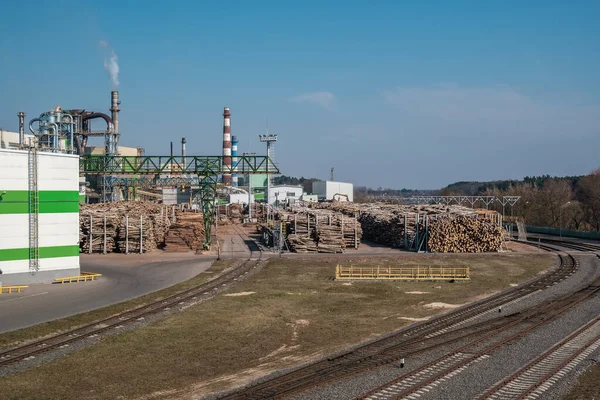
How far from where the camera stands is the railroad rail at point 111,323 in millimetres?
19047

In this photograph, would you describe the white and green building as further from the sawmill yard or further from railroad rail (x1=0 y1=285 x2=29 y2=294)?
the sawmill yard

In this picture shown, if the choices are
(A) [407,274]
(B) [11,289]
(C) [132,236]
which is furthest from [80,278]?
(A) [407,274]

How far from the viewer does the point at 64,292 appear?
1229 inches

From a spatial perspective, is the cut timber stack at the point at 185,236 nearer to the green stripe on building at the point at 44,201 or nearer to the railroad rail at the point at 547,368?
the green stripe on building at the point at 44,201

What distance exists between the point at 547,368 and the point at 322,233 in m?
33.3

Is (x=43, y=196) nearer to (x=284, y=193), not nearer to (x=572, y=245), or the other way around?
(x=572, y=245)

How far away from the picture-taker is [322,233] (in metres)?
50.3

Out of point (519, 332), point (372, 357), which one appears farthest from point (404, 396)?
point (519, 332)

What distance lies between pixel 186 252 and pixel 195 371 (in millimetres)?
34170

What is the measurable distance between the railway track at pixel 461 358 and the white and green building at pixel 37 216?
25.3 m

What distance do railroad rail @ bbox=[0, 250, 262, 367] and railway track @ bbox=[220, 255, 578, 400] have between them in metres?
8.29

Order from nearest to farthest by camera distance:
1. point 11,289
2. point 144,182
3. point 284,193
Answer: point 11,289
point 144,182
point 284,193

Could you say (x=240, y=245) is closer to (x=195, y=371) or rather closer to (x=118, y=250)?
(x=118, y=250)

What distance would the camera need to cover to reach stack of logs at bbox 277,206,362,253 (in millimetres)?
50156
